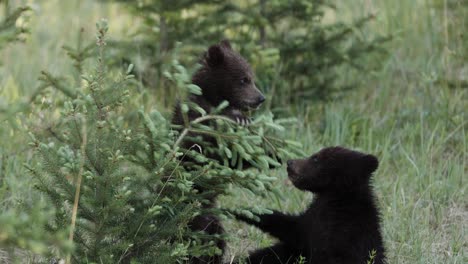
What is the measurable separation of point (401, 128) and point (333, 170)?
2667mm

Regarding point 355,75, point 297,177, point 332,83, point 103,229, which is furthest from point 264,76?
point 103,229

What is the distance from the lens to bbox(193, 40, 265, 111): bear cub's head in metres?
6.10

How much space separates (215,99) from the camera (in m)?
6.05

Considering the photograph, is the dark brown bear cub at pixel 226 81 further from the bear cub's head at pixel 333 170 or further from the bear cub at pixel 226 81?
the bear cub's head at pixel 333 170

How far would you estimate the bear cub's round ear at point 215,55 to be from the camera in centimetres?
617

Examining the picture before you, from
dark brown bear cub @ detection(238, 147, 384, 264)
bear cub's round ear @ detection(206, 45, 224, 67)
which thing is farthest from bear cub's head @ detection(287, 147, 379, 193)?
bear cub's round ear @ detection(206, 45, 224, 67)

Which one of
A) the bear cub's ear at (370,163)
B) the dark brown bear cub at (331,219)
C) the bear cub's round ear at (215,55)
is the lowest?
the dark brown bear cub at (331,219)

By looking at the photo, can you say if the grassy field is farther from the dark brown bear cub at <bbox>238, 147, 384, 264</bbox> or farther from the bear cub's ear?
the bear cub's ear

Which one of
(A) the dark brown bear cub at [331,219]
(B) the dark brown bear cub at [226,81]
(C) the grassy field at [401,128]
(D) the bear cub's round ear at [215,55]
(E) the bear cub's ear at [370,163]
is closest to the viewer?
(A) the dark brown bear cub at [331,219]

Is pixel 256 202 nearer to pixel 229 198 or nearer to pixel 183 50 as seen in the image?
pixel 229 198

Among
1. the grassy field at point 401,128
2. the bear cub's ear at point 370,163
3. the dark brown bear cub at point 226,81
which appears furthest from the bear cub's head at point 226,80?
the bear cub's ear at point 370,163

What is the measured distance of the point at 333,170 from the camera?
5.36 meters

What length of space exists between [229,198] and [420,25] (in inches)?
176

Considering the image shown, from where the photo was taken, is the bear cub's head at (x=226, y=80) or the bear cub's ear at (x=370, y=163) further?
the bear cub's head at (x=226, y=80)
